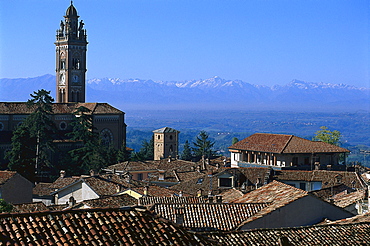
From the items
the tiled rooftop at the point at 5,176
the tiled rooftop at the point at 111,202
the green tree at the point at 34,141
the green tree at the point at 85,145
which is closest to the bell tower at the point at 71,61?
the green tree at the point at 85,145

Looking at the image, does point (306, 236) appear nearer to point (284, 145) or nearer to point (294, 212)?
point (294, 212)

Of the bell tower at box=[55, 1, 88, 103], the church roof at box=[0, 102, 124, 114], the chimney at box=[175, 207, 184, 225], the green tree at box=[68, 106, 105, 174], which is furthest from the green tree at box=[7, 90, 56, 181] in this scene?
the chimney at box=[175, 207, 184, 225]

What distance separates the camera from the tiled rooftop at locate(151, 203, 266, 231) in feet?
64.7

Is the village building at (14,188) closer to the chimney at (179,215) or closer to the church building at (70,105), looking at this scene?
the chimney at (179,215)

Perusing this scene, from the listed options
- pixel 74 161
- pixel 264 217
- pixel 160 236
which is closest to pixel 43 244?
pixel 160 236

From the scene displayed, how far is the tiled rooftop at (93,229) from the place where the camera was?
10484 mm

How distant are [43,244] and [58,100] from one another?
110 meters

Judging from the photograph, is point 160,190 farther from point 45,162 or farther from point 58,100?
point 58,100

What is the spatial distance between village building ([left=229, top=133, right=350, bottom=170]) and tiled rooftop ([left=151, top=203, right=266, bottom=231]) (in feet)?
115

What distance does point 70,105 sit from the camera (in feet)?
322

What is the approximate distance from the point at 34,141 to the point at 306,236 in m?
65.0

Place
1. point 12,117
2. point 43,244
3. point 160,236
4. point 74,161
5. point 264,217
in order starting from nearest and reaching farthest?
point 43,244 → point 160,236 → point 264,217 → point 74,161 → point 12,117

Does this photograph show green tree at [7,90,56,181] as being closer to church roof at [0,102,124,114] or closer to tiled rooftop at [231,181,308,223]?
church roof at [0,102,124,114]

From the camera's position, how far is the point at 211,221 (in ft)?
65.8
